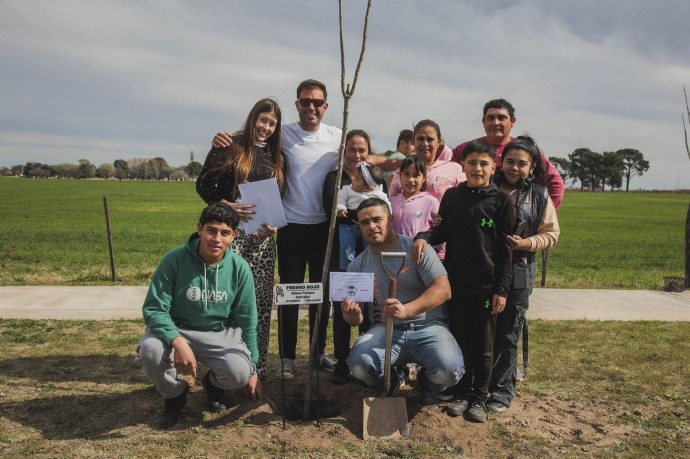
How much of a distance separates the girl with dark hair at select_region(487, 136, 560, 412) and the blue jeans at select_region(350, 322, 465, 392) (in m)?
0.46

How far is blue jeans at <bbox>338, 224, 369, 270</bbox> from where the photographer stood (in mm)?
4242

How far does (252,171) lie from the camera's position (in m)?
4.06

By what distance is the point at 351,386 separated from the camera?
4.17 metres

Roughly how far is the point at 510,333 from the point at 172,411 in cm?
245

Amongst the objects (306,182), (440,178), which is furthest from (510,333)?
(306,182)

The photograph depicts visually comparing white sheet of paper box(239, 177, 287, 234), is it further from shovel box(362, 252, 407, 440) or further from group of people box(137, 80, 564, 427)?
shovel box(362, 252, 407, 440)

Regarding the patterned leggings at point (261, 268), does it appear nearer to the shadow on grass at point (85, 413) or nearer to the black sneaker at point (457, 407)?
the shadow on grass at point (85, 413)

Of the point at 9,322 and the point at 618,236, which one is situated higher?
the point at 9,322

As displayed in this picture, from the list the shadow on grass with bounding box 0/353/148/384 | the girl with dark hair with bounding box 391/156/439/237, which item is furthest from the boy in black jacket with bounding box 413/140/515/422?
the shadow on grass with bounding box 0/353/148/384

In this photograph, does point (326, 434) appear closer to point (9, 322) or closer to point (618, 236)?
point (9, 322)

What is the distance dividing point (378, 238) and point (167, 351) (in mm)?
1583

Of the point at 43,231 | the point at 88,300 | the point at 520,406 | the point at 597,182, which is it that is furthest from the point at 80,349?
the point at 597,182

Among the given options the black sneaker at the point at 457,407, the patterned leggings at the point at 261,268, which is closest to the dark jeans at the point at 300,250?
the patterned leggings at the point at 261,268

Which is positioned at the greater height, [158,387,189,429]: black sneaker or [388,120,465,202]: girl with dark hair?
[388,120,465,202]: girl with dark hair
